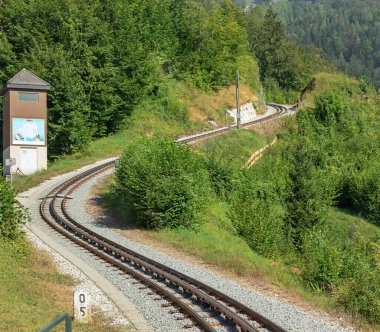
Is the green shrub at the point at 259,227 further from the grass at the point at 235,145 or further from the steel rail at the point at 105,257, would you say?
the grass at the point at 235,145

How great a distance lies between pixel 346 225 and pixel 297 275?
19.4 m

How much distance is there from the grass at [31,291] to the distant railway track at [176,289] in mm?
1779

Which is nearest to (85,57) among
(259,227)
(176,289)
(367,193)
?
(367,193)

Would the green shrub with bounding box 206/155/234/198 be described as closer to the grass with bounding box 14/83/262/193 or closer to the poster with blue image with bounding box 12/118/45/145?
the grass with bounding box 14/83/262/193

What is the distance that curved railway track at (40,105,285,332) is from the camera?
491 inches

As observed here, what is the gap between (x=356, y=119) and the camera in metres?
58.8

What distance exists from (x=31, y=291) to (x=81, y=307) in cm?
255

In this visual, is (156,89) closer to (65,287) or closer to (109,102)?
(109,102)

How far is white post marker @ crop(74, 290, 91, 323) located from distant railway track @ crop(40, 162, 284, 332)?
6.79ft

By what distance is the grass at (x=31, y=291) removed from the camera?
1164 cm

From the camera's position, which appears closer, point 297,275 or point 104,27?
point 297,275

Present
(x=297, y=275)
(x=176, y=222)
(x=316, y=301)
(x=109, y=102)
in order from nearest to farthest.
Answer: (x=316, y=301) < (x=297, y=275) < (x=176, y=222) < (x=109, y=102)

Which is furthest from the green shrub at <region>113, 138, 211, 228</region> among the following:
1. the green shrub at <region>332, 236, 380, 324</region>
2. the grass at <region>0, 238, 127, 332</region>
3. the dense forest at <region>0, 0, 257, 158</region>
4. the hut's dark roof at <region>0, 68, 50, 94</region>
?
the dense forest at <region>0, 0, 257, 158</region>

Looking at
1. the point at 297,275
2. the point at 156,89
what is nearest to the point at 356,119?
the point at 156,89
